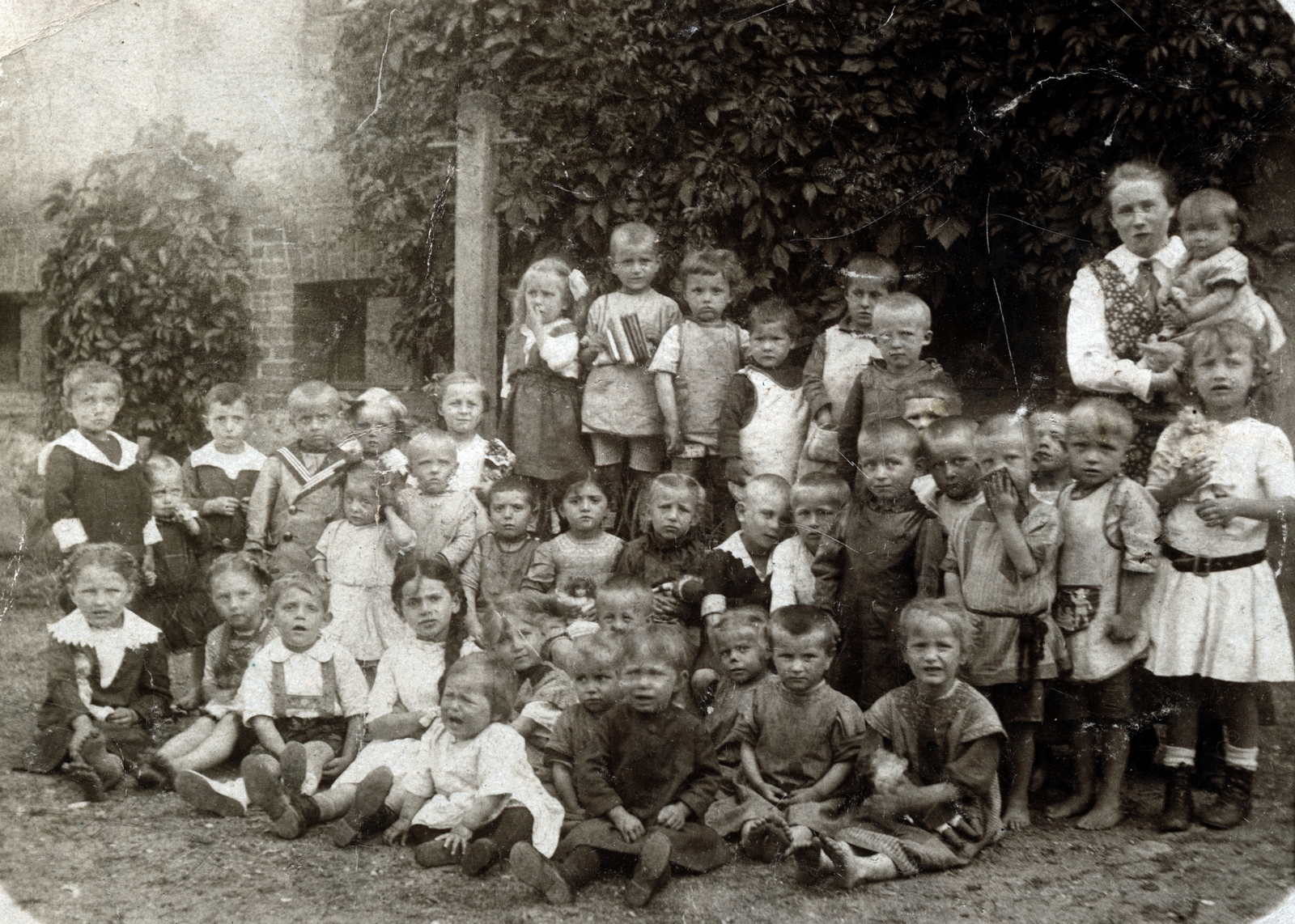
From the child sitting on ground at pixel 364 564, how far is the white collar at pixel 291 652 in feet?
0.26

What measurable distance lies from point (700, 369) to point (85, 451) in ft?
6.93

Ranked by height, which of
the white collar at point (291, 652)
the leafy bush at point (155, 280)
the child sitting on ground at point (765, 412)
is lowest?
the white collar at point (291, 652)

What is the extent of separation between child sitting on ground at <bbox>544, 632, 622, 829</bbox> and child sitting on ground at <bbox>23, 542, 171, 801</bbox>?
140 cm

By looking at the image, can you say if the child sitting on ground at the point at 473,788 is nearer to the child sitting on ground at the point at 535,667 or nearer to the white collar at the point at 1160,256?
the child sitting on ground at the point at 535,667

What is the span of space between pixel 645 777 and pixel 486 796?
17.5 inches

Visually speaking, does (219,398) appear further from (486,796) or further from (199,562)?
(486,796)

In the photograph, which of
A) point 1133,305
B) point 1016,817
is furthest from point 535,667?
point 1133,305

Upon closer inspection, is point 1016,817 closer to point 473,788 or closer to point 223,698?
point 473,788

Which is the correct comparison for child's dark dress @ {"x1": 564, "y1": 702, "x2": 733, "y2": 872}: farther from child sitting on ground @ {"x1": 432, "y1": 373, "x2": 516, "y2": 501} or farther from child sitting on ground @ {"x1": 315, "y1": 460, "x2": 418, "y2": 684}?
child sitting on ground @ {"x1": 432, "y1": 373, "x2": 516, "y2": 501}

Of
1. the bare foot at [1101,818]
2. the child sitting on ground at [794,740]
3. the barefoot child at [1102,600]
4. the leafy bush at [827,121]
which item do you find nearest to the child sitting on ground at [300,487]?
the leafy bush at [827,121]

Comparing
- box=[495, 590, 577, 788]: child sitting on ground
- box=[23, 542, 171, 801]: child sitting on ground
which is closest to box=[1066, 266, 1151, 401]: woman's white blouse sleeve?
box=[495, 590, 577, 788]: child sitting on ground

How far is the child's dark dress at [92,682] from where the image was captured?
3641mm

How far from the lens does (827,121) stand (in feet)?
12.4

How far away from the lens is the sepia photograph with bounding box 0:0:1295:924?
312 centimetres
